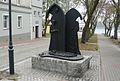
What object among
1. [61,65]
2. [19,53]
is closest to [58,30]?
[61,65]

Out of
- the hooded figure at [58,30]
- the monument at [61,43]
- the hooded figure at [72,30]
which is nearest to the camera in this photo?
the monument at [61,43]

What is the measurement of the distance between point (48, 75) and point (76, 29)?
2426mm

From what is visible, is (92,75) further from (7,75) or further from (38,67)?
(7,75)

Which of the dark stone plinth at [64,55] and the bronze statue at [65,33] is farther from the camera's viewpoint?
the bronze statue at [65,33]

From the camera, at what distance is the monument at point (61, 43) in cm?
1092

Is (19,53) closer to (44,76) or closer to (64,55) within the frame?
(64,55)

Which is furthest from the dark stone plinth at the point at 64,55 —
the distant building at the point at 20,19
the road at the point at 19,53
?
the distant building at the point at 20,19

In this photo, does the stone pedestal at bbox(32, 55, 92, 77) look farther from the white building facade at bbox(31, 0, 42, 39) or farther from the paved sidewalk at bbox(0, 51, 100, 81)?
the white building facade at bbox(31, 0, 42, 39)

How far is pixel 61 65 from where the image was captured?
10547 mm

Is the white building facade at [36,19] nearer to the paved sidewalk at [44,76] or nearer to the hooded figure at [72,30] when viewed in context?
the hooded figure at [72,30]

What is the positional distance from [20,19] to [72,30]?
2555 centimetres

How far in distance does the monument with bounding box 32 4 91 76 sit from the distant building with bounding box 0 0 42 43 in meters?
18.8

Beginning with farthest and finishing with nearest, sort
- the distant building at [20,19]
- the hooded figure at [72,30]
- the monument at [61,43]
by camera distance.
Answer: the distant building at [20,19] → the hooded figure at [72,30] → the monument at [61,43]

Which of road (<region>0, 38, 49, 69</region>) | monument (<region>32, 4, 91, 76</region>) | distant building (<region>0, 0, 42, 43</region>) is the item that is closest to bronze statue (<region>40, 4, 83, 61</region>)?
monument (<region>32, 4, 91, 76</region>)
